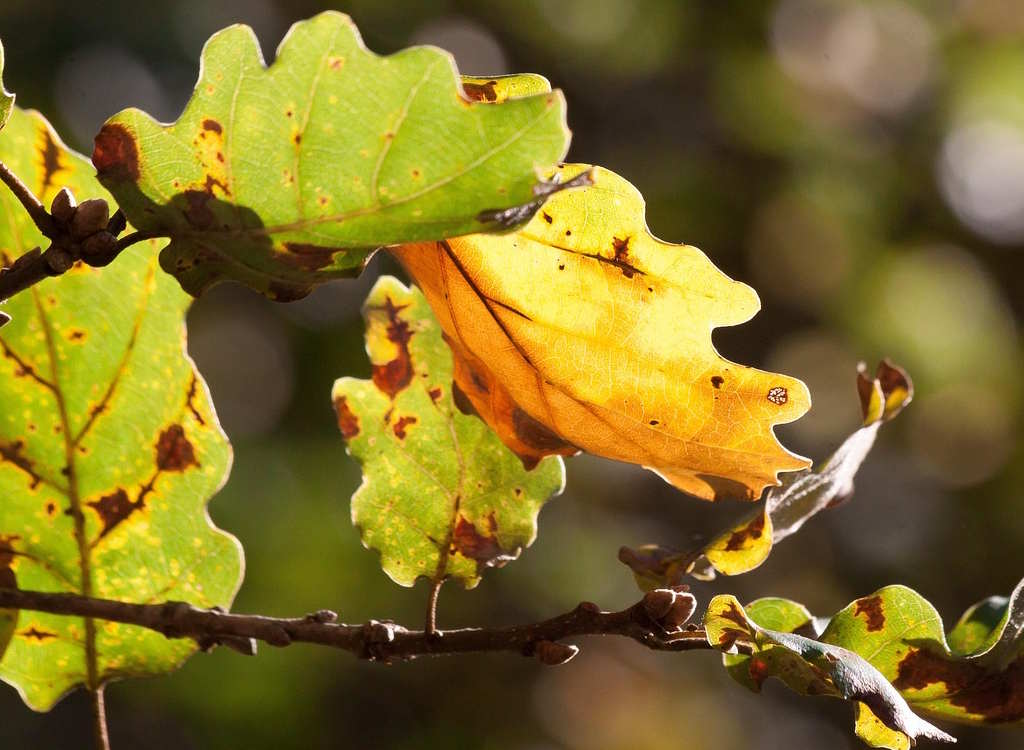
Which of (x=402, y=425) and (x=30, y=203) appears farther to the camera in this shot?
(x=402, y=425)

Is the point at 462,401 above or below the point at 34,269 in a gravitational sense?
below

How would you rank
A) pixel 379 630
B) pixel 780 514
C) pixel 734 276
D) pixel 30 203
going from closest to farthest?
pixel 30 203 → pixel 379 630 → pixel 780 514 → pixel 734 276

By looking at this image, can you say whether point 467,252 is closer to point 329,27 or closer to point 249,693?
point 329,27

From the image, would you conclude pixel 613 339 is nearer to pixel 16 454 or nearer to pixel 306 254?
pixel 306 254

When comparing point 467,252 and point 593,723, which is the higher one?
point 467,252

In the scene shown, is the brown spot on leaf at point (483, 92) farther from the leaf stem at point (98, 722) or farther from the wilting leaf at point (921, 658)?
the leaf stem at point (98, 722)

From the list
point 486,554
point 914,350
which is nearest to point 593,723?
point 914,350

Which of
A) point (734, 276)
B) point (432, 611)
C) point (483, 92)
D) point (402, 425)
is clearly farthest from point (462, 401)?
point (734, 276)
